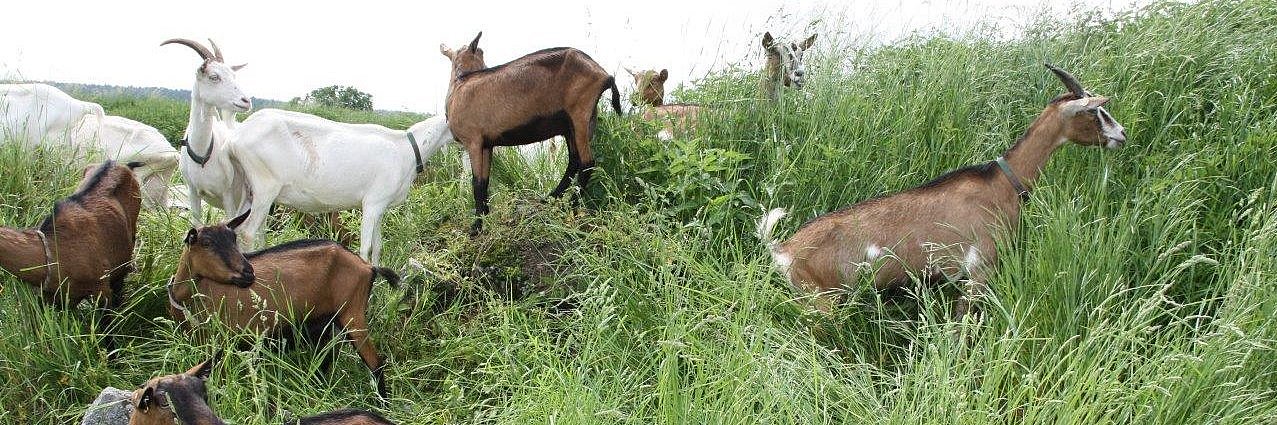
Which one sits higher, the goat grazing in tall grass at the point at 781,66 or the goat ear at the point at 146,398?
the goat grazing in tall grass at the point at 781,66

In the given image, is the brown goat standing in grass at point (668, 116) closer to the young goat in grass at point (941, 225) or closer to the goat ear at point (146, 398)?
the young goat in grass at point (941, 225)

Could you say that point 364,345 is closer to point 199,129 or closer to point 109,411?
point 109,411

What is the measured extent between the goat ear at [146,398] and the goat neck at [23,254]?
1395mm

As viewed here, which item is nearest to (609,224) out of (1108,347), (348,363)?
(348,363)

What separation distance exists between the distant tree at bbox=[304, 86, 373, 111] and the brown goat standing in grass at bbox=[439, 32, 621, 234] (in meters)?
18.8

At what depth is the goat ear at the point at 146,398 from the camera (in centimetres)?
324

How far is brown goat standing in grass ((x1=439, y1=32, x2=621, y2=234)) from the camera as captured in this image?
5.45m

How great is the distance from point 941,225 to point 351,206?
310cm

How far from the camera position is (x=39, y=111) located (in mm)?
6898

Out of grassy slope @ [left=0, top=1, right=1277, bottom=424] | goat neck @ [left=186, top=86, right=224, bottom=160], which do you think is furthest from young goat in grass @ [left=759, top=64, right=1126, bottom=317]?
goat neck @ [left=186, top=86, right=224, bottom=160]

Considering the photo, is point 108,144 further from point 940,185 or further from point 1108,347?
point 1108,347

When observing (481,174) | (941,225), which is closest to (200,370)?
(481,174)

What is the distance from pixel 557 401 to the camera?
361 centimetres

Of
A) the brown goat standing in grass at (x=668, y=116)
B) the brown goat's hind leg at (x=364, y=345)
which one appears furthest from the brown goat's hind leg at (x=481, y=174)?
the brown goat's hind leg at (x=364, y=345)
